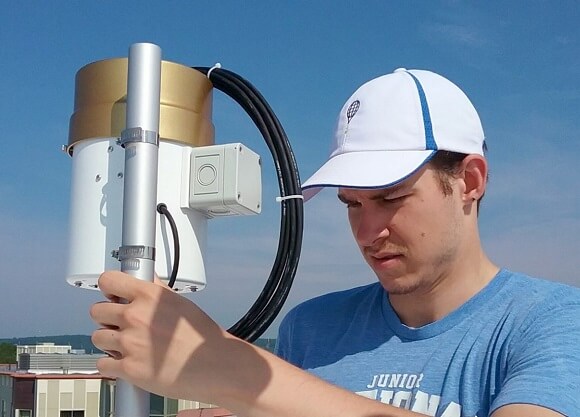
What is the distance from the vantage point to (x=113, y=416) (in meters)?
0.89

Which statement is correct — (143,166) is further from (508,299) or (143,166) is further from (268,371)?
(508,299)

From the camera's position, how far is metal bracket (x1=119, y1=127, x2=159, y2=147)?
2.92ft

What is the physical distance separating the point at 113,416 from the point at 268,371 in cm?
23

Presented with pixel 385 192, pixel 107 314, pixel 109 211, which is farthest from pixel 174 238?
pixel 385 192

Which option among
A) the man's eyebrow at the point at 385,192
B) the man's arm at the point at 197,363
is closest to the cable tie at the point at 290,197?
the man's eyebrow at the point at 385,192

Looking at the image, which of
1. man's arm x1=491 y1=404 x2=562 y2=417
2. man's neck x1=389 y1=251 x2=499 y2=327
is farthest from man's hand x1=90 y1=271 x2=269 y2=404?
man's neck x1=389 y1=251 x2=499 y2=327

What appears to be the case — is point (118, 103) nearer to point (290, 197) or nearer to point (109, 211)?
point (109, 211)

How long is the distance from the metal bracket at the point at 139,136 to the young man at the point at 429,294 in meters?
0.18

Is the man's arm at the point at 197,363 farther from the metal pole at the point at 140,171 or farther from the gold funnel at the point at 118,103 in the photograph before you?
the gold funnel at the point at 118,103

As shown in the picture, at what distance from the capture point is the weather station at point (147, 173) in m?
0.89

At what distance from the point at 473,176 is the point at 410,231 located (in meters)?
0.14

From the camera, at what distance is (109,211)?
3.10 ft

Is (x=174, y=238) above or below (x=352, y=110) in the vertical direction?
below

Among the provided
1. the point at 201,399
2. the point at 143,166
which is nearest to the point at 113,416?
the point at 201,399
